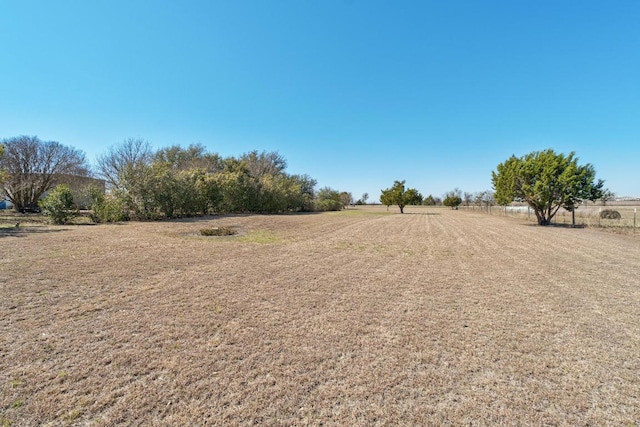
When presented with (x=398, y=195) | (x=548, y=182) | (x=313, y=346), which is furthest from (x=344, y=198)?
(x=313, y=346)

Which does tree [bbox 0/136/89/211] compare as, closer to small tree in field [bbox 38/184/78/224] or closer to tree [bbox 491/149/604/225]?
small tree in field [bbox 38/184/78/224]

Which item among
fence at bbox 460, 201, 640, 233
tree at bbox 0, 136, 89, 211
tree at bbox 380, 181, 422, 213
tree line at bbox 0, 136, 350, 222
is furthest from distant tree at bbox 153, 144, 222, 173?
fence at bbox 460, 201, 640, 233

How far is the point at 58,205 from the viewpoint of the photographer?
13.6 meters

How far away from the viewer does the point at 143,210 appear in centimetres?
1691

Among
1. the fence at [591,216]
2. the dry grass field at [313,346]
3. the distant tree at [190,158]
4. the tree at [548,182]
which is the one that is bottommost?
the dry grass field at [313,346]

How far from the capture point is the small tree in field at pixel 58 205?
1354 cm

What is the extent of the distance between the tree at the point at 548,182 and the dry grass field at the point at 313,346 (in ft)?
39.0

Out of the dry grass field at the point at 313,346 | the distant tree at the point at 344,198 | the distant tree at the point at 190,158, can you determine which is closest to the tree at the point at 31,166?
the distant tree at the point at 190,158

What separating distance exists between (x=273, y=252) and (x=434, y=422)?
6.43m

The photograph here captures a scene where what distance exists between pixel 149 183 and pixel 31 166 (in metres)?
20.1

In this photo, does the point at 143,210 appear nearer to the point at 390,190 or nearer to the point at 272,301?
the point at 272,301

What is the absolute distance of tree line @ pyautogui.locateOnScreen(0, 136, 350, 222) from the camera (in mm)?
16641

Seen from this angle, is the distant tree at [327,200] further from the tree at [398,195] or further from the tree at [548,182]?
the tree at [548,182]

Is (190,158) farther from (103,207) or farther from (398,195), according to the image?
(398,195)
